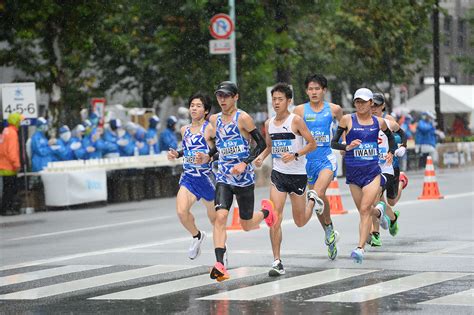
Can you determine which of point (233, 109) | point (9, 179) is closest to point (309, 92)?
point (233, 109)

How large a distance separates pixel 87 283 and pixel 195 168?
1827mm

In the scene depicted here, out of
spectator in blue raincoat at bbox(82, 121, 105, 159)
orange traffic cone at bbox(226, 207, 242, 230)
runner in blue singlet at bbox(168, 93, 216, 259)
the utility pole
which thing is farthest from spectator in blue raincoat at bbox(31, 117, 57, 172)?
the utility pole

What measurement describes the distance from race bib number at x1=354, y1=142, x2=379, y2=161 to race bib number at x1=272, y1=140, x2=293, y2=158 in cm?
116

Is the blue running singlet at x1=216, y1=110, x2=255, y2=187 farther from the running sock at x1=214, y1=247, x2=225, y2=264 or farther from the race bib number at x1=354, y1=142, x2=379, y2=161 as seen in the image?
the race bib number at x1=354, y1=142, x2=379, y2=161

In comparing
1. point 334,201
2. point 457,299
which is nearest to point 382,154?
point 457,299

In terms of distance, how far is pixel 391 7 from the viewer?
4700 centimetres

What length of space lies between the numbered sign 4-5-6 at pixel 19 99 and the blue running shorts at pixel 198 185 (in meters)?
13.1

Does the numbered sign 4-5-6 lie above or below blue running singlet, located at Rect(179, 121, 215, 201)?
above

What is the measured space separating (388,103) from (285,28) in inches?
664

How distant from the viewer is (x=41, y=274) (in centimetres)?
1384

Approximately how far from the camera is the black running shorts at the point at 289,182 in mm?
13297

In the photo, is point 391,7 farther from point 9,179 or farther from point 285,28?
point 9,179

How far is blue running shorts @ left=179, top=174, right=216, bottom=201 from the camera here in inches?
543

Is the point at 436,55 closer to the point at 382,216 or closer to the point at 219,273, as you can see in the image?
the point at 382,216
